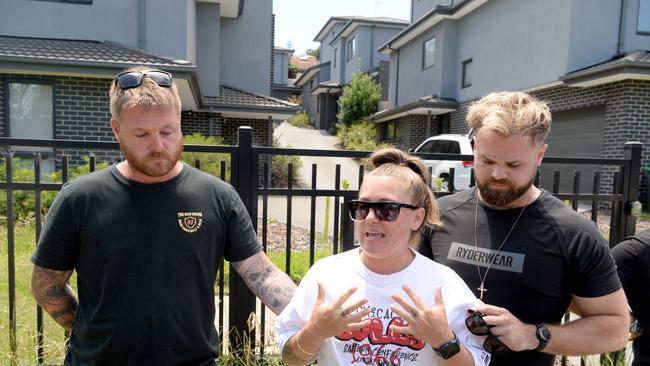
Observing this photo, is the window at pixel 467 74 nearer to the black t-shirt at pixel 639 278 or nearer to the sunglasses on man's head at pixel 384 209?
the black t-shirt at pixel 639 278

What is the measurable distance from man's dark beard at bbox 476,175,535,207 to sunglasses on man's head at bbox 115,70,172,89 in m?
1.26

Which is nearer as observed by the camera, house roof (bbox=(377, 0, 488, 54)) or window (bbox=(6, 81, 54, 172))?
window (bbox=(6, 81, 54, 172))

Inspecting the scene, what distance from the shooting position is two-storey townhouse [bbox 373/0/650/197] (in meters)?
11.7

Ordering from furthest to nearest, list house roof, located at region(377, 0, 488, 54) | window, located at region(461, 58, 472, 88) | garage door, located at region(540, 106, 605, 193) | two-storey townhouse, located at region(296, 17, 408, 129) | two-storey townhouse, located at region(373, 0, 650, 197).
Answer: two-storey townhouse, located at region(296, 17, 408, 129)
window, located at region(461, 58, 472, 88)
house roof, located at region(377, 0, 488, 54)
garage door, located at region(540, 106, 605, 193)
two-storey townhouse, located at region(373, 0, 650, 197)

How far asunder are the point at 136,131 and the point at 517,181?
140 cm

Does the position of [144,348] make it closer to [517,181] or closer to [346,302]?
[346,302]

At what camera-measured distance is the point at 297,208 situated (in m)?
12.3

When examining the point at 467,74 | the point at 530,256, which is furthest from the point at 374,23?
the point at 530,256

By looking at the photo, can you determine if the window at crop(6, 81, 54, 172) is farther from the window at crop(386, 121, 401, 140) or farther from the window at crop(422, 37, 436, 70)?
the window at crop(386, 121, 401, 140)

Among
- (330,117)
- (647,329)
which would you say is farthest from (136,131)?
(330,117)

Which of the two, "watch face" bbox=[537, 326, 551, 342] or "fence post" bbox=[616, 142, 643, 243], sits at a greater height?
"fence post" bbox=[616, 142, 643, 243]

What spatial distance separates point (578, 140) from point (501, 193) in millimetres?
13215

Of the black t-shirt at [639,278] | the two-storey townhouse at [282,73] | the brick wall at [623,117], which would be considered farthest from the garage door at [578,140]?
the two-storey townhouse at [282,73]

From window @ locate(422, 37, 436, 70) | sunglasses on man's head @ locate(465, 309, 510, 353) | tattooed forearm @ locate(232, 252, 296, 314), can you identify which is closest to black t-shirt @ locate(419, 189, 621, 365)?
sunglasses on man's head @ locate(465, 309, 510, 353)
